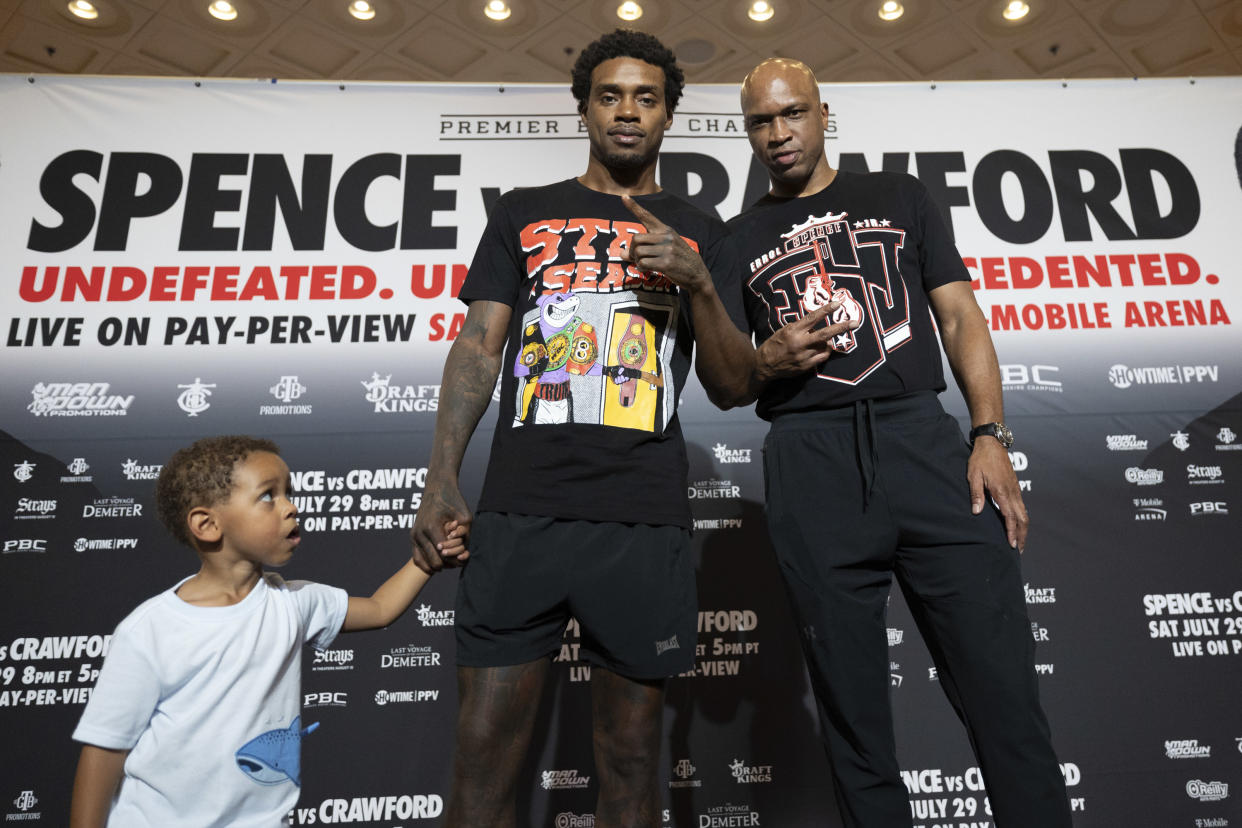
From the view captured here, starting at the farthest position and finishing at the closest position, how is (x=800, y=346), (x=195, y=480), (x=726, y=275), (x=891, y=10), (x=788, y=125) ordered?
(x=891, y=10) < (x=788, y=125) < (x=726, y=275) < (x=800, y=346) < (x=195, y=480)

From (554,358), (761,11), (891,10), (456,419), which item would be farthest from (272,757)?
(891,10)

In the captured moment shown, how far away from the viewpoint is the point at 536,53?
338 centimetres

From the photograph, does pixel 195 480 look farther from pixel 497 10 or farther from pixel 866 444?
pixel 497 10

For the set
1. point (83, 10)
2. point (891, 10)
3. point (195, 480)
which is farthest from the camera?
point (891, 10)

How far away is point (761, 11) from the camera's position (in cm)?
314

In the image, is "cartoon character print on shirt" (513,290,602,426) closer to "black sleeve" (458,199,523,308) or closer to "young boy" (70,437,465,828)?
"black sleeve" (458,199,523,308)

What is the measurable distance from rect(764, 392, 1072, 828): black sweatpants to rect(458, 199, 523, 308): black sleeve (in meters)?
0.63

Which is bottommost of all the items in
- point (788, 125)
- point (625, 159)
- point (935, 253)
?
point (935, 253)

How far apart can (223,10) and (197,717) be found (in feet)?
9.59

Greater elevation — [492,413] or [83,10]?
[83,10]

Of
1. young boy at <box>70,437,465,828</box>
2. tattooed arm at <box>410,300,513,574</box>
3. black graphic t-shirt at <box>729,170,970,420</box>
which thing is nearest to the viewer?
young boy at <box>70,437,465,828</box>

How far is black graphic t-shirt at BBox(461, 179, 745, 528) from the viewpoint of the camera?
4.36 ft

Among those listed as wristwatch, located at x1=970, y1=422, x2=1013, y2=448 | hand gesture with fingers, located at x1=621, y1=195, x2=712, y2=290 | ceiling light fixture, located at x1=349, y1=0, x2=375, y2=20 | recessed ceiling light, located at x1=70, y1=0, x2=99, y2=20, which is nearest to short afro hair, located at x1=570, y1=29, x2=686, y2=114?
hand gesture with fingers, located at x1=621, y1=195, x2=712, y2=290

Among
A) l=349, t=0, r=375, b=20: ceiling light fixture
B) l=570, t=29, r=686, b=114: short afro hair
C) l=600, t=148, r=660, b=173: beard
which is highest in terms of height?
l=349, t=0, r=375, b=20: ceiling light fixture
